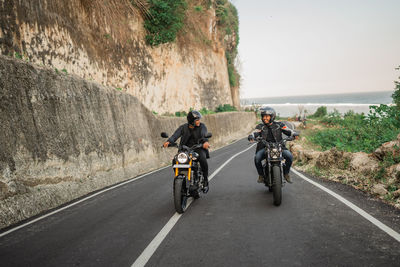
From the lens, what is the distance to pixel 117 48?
17969mm

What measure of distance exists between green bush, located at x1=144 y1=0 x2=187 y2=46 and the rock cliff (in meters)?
0.60

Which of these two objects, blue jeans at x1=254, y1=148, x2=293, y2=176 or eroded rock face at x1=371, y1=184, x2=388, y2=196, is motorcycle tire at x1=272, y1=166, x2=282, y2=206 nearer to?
blue jeans at x1=254, y1=148, x2=293, y2=176

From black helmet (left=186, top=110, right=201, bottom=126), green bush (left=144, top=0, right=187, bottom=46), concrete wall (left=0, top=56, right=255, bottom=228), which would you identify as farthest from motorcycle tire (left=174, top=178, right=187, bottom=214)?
green bush (left=144, top=0, right=187, bottom=46)

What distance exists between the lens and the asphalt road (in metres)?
3.59

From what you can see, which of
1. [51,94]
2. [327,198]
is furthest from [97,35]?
[327,198]

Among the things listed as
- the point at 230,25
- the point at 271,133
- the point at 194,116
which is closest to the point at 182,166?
the point at 194,116

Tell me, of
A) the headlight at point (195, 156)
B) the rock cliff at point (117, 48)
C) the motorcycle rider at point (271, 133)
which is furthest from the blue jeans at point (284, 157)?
the rock cliff at point (117, 48)

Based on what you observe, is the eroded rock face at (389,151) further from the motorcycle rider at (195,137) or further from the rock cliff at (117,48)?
the rock cliff at (117,48)

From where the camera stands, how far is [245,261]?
3469 millimetres

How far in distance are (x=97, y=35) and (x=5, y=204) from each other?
1273cm

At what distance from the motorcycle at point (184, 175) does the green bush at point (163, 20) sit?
16.1 meters

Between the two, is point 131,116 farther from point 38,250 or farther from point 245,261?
point 245,261

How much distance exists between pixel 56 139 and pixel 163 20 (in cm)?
1522

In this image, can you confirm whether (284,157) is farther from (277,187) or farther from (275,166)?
(277,187)
